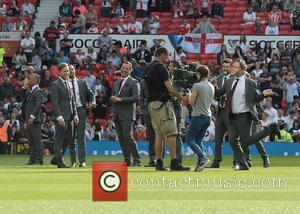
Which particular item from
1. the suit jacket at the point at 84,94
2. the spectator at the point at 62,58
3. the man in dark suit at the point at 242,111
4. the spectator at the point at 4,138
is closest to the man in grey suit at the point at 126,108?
the suit jacket at the point at 84,94

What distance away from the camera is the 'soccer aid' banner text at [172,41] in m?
42.5

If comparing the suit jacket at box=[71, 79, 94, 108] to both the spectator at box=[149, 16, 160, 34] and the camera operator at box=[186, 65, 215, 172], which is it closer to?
the camera operator at box=[186, 65, 215, 172]

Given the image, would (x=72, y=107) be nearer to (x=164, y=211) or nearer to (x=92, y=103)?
(x=92, y=103)

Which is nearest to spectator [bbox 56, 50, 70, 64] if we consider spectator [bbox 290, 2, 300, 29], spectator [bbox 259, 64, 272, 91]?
spectator [bbox 259, 64, 272, 91]

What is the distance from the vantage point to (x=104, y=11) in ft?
149

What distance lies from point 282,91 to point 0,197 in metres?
24.5

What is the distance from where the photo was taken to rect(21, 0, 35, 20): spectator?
4581 centimetres

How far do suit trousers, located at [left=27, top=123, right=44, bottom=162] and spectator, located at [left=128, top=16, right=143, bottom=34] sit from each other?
16545 millimetres

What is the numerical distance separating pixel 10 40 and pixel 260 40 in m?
9.11

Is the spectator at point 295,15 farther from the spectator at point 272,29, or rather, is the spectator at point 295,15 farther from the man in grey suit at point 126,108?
the man in grey suit at point 126,108

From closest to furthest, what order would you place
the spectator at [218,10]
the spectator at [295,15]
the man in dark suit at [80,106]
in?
the man in dark suit at [80,106]
the spectator at [295,15]
the spectator at [218,10]

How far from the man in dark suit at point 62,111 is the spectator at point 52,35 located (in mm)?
18420

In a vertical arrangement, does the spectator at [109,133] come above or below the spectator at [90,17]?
below

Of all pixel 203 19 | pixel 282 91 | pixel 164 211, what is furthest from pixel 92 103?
pixel 203 19
